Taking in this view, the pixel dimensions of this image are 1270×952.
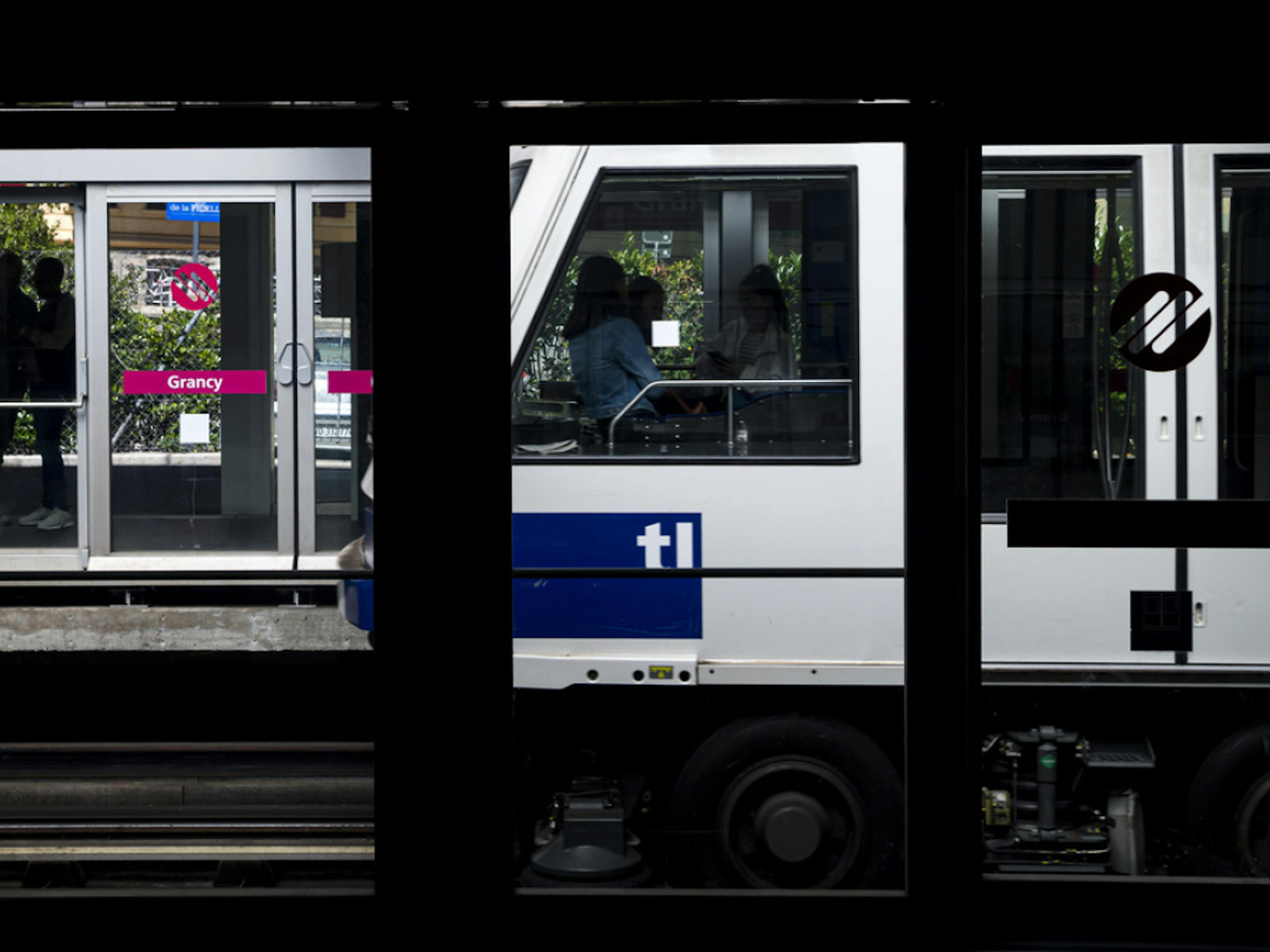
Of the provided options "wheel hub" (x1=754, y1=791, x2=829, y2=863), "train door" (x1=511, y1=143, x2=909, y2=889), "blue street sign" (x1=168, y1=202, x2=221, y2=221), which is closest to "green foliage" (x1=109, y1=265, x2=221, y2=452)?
"blue street sign" (x1=168, y1=202, x2=221, y2=221)

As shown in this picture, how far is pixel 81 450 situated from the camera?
5922 millimetres

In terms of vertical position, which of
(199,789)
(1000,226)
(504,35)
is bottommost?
(199,789)

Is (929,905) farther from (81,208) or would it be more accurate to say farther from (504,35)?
(81,208)

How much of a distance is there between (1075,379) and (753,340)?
89cm

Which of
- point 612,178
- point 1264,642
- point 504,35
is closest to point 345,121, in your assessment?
point 504,35

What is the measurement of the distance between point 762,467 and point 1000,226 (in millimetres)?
941

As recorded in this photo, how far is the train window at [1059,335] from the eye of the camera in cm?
350

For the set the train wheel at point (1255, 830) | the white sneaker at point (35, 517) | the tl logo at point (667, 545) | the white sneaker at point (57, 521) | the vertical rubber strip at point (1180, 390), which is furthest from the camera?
the white sneaker at point (57, 521)

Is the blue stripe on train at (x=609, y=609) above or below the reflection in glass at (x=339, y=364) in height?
below

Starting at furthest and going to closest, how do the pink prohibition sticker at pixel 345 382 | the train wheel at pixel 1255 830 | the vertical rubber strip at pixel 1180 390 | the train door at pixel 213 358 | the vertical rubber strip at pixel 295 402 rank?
the pink prohibition sticker at pixel 345 382 → the vertical rubber strip at pixel 295 402 → the train door at pixel 213 358 → the train wheel at pixel 1255 830 → the vertical rubber strip at pixel 1180 390

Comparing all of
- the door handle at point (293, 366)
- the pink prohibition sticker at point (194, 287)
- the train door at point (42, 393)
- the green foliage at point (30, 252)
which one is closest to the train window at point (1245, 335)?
the door handle at point (293, 366)

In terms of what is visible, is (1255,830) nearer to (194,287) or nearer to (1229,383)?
(1229,383)

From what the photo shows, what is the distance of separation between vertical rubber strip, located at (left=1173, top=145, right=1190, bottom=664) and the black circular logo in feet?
0.58

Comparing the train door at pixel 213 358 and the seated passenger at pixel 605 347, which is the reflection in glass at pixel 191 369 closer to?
the train door at pixel 213 358
